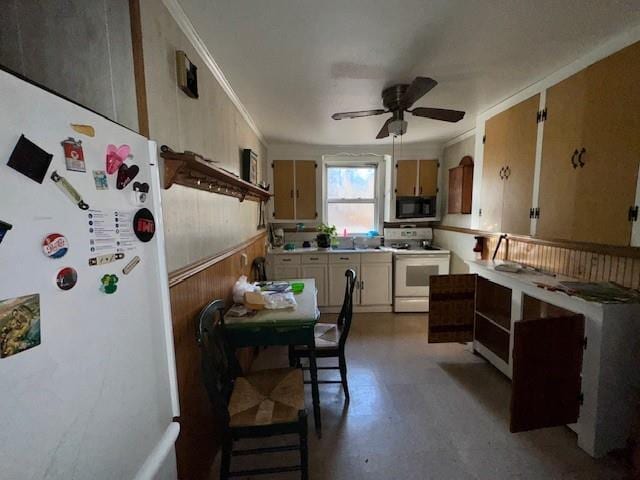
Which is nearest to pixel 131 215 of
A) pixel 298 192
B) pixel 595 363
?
pixel 595 363

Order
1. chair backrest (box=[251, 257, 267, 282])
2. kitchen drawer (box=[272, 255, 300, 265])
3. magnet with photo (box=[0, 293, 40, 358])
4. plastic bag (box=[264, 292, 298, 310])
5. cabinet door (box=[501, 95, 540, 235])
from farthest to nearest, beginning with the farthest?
kitchen drawer (box=[272, 255, 300, 265]) → chair backrest (box=[251, 257, 267, 282]) → cabinet door (box=[501, 95, 540, 235]) → plastic bag (box=[264, 292, 298, 310]) → magnet with photo (box=[0, 293, 40, 358])

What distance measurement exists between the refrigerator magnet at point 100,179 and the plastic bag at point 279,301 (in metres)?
1.27

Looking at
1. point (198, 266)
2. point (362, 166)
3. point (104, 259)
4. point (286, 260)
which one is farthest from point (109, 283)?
point (362, 166)

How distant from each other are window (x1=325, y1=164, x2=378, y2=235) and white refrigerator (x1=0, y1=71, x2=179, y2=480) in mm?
3485

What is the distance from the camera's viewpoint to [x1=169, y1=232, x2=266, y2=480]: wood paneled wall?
4.09ft

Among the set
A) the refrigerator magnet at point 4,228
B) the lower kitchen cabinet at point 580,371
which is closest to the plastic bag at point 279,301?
the lower kitchen cabinet at point 580,371

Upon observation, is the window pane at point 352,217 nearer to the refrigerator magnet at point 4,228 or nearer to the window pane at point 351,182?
the window pane at point 351,182

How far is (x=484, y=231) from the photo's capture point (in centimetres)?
284

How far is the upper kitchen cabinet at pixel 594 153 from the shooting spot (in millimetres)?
1520

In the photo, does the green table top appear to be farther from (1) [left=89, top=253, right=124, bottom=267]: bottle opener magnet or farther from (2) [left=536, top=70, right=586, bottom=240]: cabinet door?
(2) [left=536, top=70, right=586, bottom=240]: cabinet door

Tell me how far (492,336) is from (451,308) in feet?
1.43

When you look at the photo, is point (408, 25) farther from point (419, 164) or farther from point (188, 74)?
point (419, 164)

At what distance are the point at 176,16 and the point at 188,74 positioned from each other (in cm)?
25

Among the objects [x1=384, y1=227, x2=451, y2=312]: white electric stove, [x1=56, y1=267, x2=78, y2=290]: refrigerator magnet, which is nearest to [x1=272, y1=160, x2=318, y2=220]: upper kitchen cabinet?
[x1=384, y1=227, x2=451, y2=312]: white electric stove
